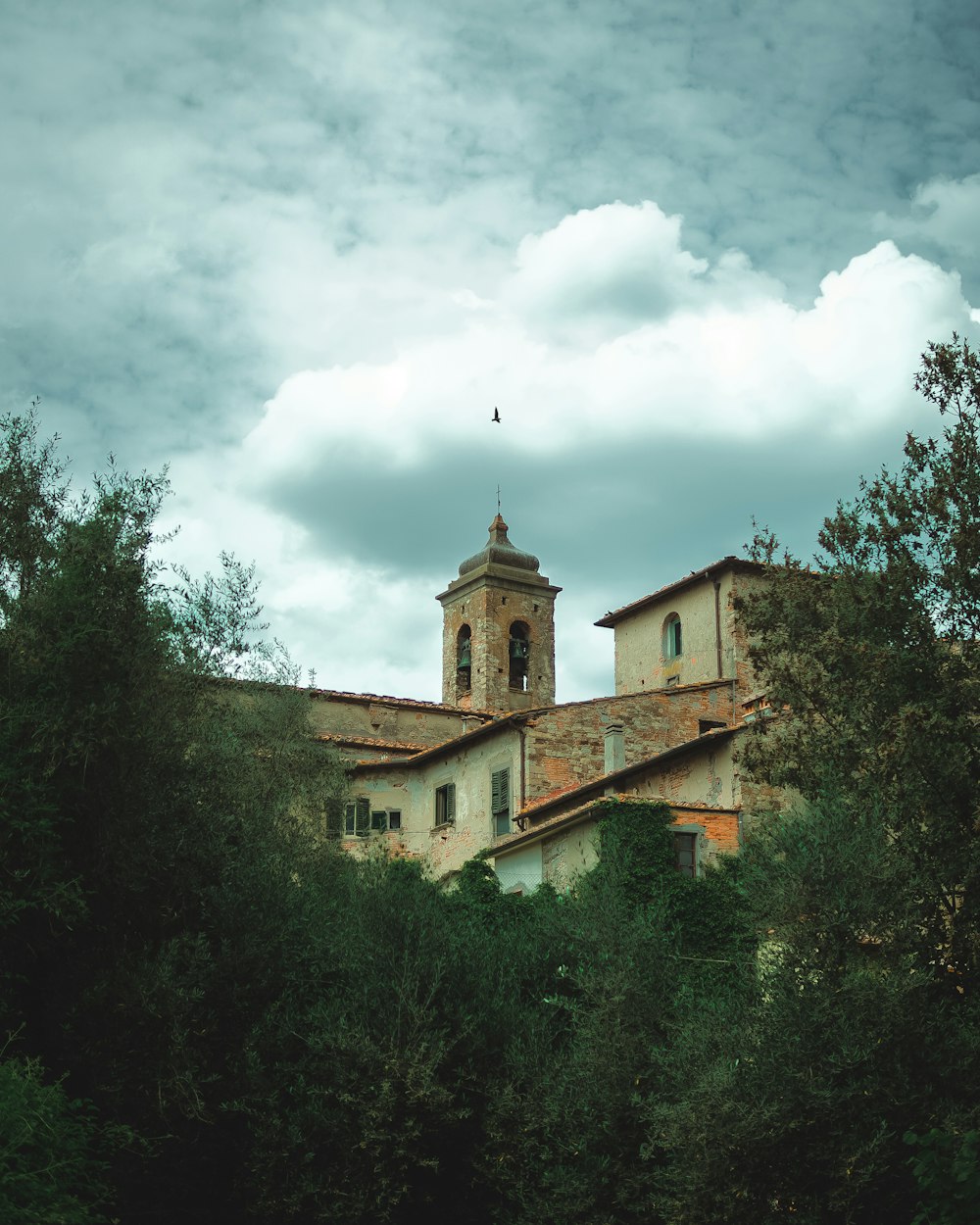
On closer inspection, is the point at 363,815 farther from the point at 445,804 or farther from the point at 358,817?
the point at 445,804

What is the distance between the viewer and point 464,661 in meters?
46.4

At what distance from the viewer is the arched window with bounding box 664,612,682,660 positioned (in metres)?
32.6

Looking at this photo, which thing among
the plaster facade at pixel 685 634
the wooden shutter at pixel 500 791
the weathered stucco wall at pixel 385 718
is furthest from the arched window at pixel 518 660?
the wooden shutter at pixel 500 791

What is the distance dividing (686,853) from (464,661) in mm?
23831

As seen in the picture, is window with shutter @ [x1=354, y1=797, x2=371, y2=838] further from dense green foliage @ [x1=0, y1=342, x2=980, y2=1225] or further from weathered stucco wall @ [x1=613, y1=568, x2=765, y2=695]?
dense green foliage @ [x1=0, y1=342, x2=980, y2=1225]

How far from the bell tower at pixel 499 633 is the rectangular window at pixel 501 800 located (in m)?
14.3

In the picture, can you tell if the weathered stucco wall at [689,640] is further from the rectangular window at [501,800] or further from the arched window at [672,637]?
the rectangular window at [501,800]

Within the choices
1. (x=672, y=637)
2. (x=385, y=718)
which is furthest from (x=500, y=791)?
(x=385, y=718)

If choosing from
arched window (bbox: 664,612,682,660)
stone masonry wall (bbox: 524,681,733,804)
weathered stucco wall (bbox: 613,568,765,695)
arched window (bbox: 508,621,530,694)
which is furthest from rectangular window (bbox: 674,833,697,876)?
arched window (bbox: 508,621,530,694)

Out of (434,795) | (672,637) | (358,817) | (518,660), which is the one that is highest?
(518,660)

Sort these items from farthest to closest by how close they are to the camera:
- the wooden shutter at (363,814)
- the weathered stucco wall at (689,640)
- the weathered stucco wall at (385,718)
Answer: the weathered stucco wall at (385,718), the wooden shutter at (363,814), the weathered stucco wall at (689,640)

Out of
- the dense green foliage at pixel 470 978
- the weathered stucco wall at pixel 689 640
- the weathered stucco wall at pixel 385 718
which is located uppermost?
the weathered stucco wall at pixel 689 640

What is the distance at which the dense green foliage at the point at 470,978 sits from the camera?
521 inches

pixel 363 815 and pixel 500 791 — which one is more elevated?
pixel 500 791
